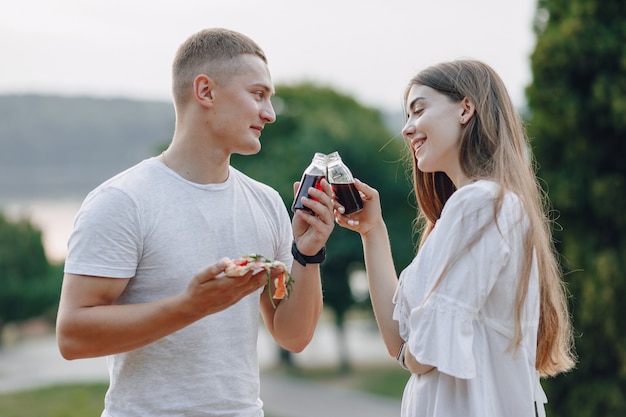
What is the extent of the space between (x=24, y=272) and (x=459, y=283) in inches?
950

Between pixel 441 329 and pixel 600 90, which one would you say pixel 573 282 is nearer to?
pixel 600 90

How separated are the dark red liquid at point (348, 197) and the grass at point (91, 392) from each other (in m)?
11.2

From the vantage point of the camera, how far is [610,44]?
8711 millimetres

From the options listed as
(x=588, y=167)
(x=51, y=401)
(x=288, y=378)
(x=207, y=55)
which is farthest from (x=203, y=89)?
(x=288, y=378)

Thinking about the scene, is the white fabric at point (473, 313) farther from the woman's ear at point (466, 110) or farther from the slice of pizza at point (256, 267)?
the slice of pizza at point (256, 267)

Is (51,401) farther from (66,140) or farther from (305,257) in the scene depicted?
(66,140)

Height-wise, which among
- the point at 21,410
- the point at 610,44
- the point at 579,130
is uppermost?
the point at 610,44

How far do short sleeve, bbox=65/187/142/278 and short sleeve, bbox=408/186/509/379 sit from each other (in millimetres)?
944

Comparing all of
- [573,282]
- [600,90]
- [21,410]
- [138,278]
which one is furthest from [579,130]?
[21,410]

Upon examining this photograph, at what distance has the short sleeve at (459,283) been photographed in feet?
8.71

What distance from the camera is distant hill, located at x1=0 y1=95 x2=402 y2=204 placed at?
33750mm

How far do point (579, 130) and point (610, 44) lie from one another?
3.19 feet

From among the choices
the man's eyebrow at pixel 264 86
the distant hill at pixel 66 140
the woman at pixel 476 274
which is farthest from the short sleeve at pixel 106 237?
the distant hill at pixel 66 140

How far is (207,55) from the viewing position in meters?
3.05
